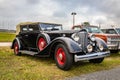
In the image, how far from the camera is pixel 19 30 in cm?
1138

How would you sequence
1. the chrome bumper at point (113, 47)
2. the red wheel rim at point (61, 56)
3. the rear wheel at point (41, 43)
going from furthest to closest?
the chrome bumper at point (113, 47)
the rear wheel at point (41, 43)
the red wheel rim at point (61, 56)

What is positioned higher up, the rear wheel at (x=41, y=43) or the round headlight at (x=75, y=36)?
the round headlight at (x=75, y=36)

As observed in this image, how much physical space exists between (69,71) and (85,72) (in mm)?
589

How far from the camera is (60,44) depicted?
24.7ft

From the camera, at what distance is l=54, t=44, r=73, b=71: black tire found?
6.98 m

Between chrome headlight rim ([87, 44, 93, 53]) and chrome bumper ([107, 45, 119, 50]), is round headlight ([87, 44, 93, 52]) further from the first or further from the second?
chrome bumper ([107, 45, 119, 50])

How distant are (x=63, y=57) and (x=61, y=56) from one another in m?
→ 0.10

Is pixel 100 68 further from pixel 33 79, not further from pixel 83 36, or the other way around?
pixel 33 79

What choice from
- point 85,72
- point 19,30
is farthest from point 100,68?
point 19,30

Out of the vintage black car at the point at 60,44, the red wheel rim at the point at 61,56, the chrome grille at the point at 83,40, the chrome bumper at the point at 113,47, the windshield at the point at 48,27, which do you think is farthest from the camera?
the chrome bumper at the point at 113,47

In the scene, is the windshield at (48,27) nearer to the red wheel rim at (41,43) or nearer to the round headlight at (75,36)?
the red wheel rim at (41,43)

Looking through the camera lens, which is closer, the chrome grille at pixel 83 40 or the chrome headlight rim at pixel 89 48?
the chrome grille at pixel 83 40

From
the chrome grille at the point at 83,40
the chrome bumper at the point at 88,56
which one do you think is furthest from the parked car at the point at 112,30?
the chrome grille at the point at 83,40

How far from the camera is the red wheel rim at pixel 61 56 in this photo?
7.31 m
